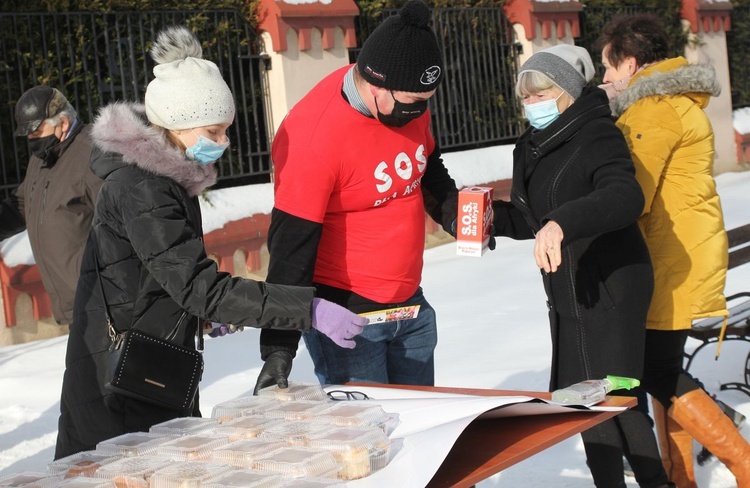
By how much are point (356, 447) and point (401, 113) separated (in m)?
1.27

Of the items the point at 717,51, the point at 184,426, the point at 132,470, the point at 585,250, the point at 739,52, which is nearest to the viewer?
the point at 132,470

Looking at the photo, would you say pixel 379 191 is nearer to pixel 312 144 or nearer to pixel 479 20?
pixel 312 144

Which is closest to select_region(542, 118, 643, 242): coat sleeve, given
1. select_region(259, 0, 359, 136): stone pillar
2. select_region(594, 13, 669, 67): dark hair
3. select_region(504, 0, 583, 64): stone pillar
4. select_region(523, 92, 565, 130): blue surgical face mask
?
select_region(523, 92, 565, 130): blue surgical face mask

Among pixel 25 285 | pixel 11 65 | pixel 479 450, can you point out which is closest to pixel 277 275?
pixel 479 450

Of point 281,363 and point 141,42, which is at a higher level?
point 141,42

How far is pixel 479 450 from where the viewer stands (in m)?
2.34

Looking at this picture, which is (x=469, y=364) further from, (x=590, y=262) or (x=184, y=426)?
(x=184, y=426)

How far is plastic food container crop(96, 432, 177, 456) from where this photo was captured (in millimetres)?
2246

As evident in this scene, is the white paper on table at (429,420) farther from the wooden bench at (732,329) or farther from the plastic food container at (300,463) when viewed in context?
the wooden bench at (732,329)

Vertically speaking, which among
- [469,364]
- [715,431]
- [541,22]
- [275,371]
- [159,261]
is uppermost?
[541,22]

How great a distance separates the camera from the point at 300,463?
80.6 inches

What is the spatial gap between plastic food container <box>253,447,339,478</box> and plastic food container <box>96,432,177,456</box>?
0.98ft

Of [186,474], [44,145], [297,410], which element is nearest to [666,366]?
[297,410]

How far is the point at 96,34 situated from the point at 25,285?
2.10 meters
